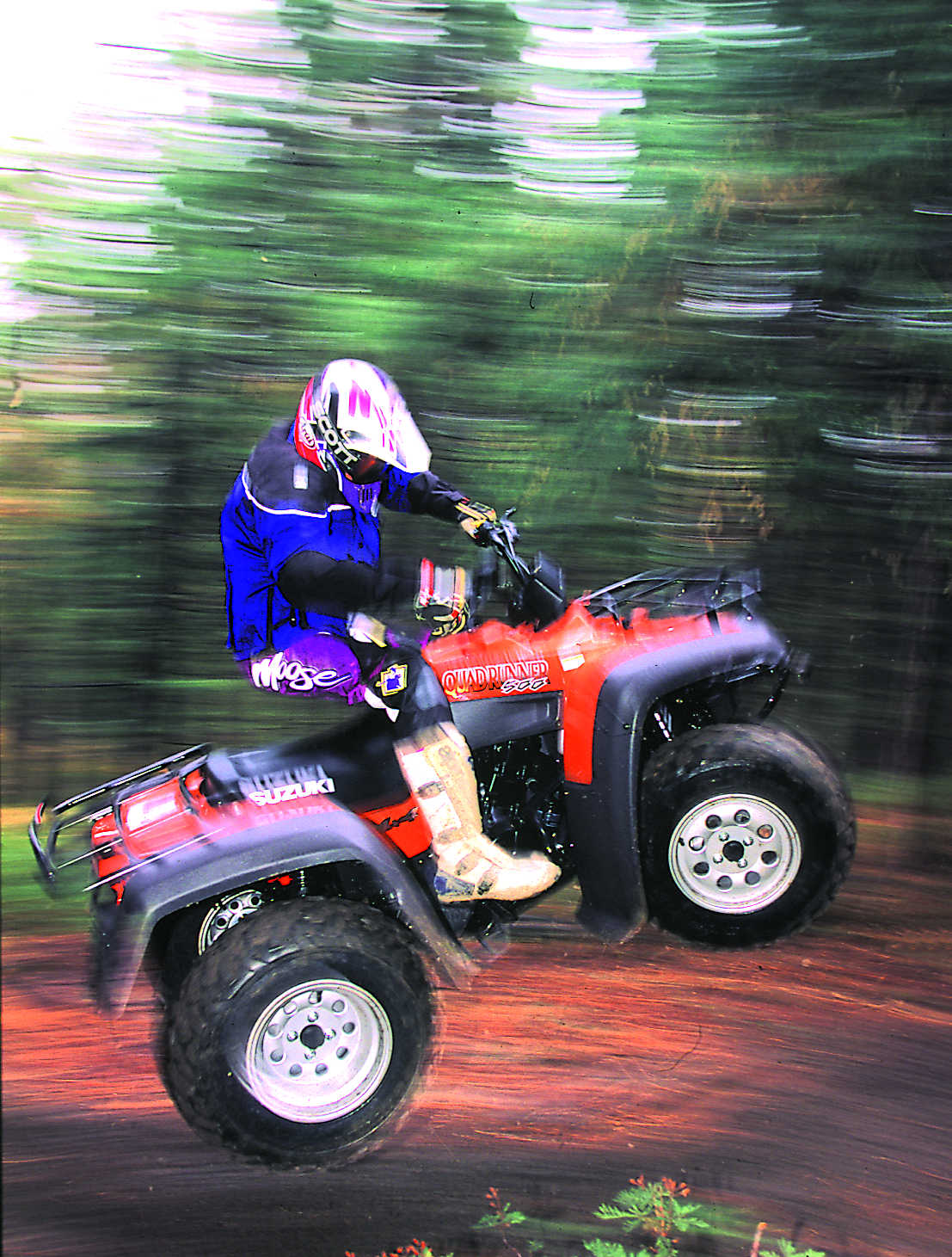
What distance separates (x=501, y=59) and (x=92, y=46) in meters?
1.08

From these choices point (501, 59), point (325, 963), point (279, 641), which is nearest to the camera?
point (325, 963)

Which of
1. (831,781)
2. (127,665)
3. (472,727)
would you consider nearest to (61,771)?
(127,665)

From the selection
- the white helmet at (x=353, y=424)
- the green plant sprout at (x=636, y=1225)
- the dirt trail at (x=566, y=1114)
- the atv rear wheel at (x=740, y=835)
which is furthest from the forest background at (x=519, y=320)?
the green plant sprout at (x=636, y=1225)

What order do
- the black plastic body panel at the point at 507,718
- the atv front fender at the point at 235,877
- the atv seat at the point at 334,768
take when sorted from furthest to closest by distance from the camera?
the black plastic body panel at the point at 507,718 → the atv seat at the point at 334,768 → the atv front fender at the point at 235,877

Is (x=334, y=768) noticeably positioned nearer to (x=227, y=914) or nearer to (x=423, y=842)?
(x=423, y=842)

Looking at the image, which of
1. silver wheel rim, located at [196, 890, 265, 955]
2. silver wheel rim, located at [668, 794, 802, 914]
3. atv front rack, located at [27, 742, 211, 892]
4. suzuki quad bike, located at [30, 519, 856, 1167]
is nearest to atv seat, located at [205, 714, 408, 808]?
suzuki quad bike, located at [30, 519, 856, 1167]

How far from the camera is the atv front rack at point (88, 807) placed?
256 centimetres

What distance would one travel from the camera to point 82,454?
8.80ft

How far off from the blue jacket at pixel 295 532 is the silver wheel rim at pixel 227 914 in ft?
2.01

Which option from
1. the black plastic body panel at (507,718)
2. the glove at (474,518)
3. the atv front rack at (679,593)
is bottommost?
the black plastic body panel at (507,718)

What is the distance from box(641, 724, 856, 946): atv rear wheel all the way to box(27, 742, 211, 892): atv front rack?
125cm

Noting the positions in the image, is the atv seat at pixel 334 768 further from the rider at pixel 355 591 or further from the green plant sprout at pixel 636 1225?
the green plant sprout at pixel 636 1225

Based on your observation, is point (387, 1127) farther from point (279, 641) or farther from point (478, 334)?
point (478, 334)

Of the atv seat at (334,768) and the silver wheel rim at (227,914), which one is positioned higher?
the atv seat at (334,768)
